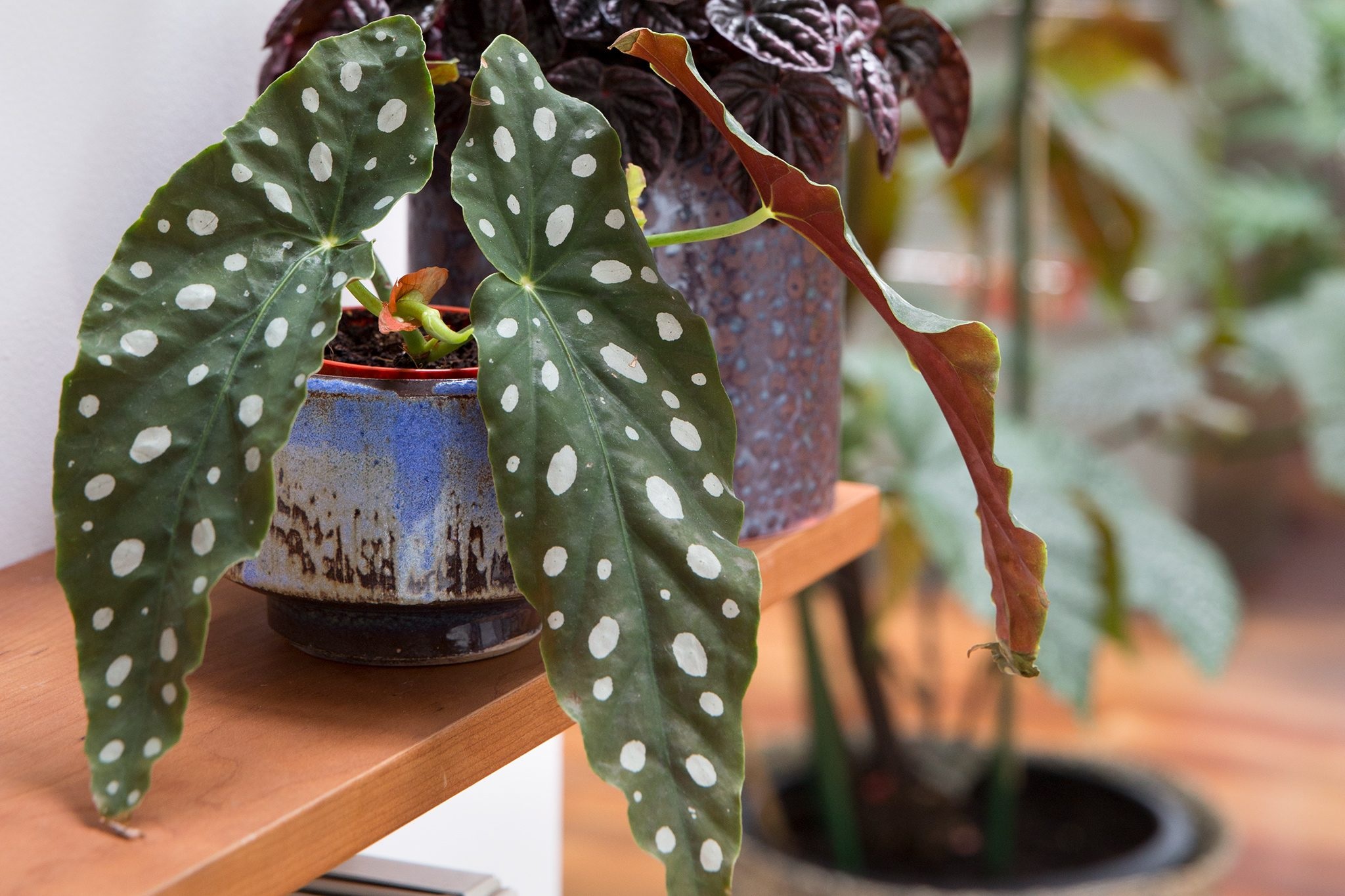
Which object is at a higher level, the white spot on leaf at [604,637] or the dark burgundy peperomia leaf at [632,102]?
the dark burgundy peperomia leaf at [632,102]

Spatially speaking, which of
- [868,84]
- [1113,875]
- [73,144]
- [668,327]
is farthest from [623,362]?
[1113,875]

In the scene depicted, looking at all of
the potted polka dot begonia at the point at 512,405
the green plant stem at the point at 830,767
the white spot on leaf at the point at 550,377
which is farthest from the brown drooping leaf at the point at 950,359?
the green plant stem at the point at 830,767

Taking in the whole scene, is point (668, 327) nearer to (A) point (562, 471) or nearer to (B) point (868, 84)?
(A) point (562, 471)

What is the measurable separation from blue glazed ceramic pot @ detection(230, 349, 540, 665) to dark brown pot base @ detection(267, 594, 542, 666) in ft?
0.04

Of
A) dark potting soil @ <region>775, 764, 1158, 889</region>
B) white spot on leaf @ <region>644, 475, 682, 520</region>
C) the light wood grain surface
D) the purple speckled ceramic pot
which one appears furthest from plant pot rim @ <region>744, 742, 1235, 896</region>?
white spot on leaf @ <region>644, 475, 682, 520</region>

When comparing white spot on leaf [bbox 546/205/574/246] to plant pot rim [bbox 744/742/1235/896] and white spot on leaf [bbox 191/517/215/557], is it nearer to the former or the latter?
white spot on leaf [bbox 191/517/215/557]

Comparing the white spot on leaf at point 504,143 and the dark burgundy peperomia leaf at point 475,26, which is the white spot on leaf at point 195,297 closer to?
the white spot on leaf at point 504,143

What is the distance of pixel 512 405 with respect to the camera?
1.35 feet

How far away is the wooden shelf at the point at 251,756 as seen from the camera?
0.36 metres

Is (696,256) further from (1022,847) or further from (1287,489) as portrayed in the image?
(1287,489)

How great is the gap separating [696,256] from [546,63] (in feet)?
0.38

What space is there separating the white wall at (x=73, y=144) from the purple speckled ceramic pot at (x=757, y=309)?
0.45 feet

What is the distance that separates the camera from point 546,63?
60 centimetres

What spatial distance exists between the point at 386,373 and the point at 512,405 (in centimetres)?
8
